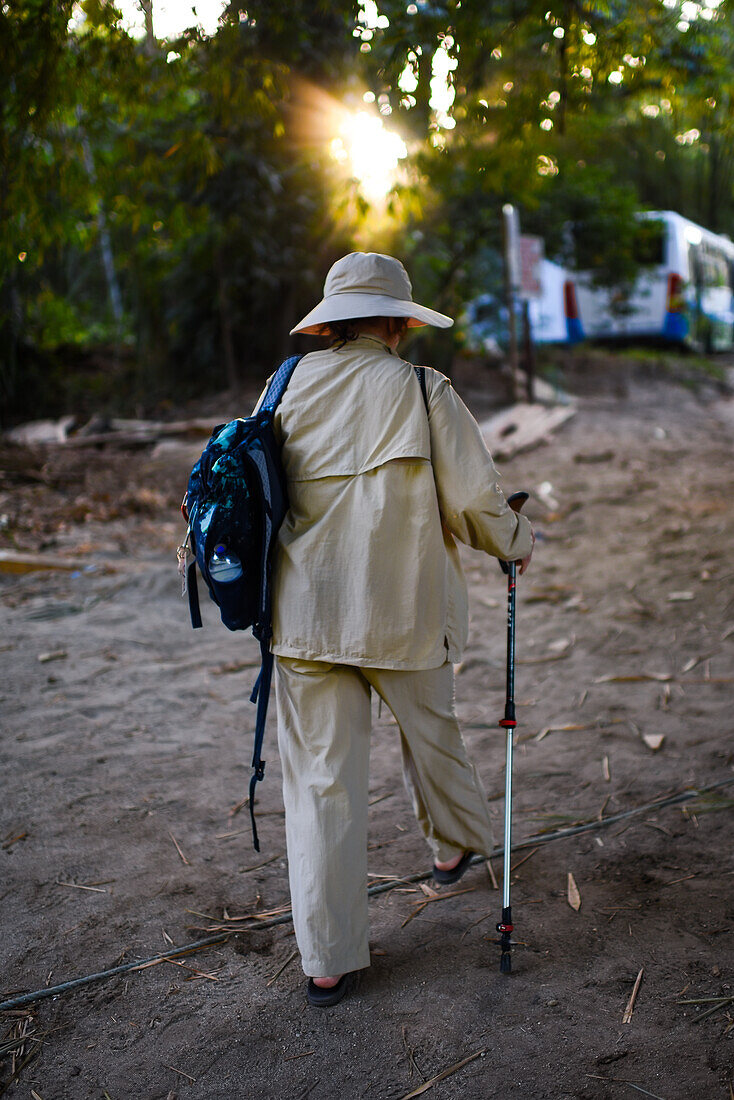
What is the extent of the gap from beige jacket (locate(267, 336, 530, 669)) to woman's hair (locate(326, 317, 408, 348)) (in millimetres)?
92

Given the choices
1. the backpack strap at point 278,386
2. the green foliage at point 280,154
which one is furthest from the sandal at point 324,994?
the green foliage at point 280,154

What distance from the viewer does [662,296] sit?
1577cm

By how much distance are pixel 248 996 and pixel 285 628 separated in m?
1.12

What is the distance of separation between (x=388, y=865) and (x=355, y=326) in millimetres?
2029

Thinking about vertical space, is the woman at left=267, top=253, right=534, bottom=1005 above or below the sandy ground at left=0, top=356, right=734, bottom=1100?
above

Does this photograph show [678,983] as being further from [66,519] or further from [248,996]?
[66,519]

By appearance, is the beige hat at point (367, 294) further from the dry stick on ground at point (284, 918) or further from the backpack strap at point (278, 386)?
the dry stick on ground at point (284, 918)

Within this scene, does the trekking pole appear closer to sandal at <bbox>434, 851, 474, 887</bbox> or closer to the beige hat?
sandal at <bbox>434, 851, 474, 887</bbox>

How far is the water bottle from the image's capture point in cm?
251

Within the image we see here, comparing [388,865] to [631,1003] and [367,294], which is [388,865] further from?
[367,294]

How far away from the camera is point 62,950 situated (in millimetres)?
2832

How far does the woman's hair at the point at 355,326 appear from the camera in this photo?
2.69 m

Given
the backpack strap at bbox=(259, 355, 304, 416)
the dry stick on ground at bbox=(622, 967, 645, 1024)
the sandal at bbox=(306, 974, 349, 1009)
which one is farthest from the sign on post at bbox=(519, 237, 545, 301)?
the sandal at bbox=(306, 974, 349, 1009)

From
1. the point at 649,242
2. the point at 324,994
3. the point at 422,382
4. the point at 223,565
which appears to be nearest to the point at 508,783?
the point at 324,994
